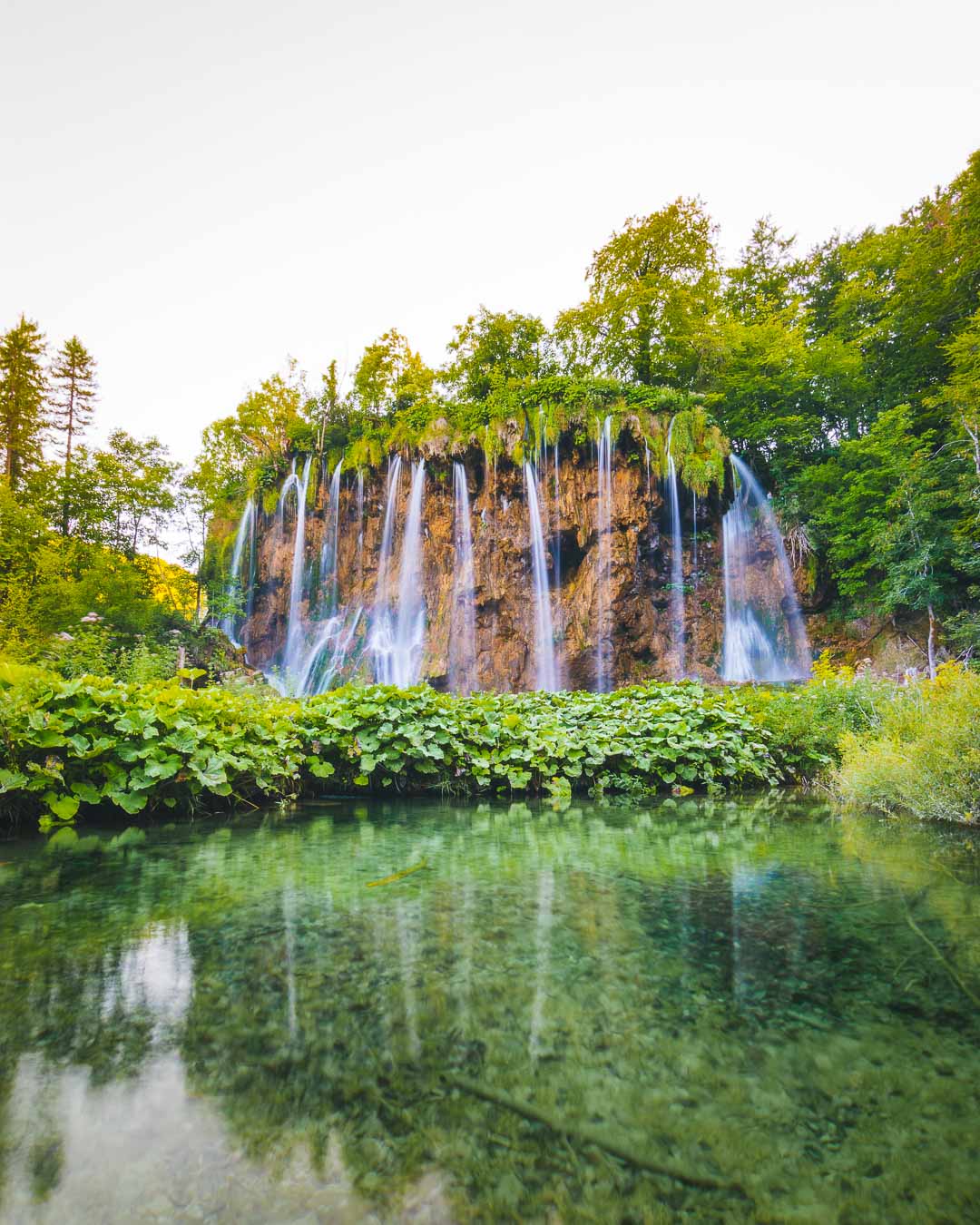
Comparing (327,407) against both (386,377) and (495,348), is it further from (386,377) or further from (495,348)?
(495,348)

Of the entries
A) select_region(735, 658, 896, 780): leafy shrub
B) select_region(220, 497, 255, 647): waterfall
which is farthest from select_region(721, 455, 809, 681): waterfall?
select_region(220, 497, 255, 647): waterfall

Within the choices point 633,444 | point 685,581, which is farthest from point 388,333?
point 685,581

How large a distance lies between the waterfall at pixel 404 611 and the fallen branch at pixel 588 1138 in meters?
17.4

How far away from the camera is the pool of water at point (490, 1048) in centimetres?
86

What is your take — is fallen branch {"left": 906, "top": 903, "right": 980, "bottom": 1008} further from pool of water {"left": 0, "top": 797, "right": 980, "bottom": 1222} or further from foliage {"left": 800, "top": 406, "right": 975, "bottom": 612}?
foliage {"left": 800, "top": 406, "right": 975, "bottom": 612}

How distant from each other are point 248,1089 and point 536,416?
60.0 ft

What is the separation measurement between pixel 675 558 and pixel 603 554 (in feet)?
7.82

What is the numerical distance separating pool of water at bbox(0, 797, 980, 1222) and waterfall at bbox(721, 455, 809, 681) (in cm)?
1616

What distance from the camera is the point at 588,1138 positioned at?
958 mm

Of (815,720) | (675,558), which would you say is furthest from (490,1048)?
(675,558)

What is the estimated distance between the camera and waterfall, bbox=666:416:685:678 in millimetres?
17186

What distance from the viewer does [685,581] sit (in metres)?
17.6

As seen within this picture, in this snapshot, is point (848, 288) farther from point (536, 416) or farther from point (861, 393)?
point (536, 416)

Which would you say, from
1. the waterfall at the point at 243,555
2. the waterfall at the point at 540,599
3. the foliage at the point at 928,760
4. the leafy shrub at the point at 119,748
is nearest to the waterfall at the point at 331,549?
the waterfall at the point at 243,555
